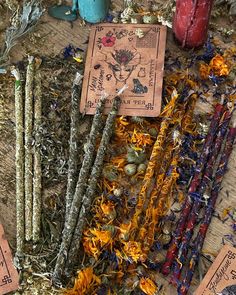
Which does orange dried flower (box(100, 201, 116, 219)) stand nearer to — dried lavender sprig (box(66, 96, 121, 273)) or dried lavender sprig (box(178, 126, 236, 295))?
dried lavender sprig (box(66, 96, 121, 273))

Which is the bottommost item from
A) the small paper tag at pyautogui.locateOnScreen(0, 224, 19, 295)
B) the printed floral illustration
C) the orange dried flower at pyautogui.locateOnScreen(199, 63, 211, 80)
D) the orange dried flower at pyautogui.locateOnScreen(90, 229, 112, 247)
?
the small paper tag at pyautogui.locateOnScreen(0, 224, 19, 295)

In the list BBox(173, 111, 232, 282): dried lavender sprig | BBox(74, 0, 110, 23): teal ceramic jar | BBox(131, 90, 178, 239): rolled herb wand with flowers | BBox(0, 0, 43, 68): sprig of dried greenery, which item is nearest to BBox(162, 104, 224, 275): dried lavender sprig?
BBox(173, 111, 232, 282): dried lavender sprig

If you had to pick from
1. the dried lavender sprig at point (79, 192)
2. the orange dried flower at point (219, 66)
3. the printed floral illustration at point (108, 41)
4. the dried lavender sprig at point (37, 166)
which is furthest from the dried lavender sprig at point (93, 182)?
the orange dried flower at point (219, 66)

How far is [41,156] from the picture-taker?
1.69 m

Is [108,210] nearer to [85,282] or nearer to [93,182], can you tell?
[93,182]

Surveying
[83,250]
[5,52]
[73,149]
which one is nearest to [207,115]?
[73,149]

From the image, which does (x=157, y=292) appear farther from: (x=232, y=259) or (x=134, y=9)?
(x=134, y=9)

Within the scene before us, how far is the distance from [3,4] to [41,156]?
0.66m

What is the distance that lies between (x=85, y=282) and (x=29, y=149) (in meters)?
0.46

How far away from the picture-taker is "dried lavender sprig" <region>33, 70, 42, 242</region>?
1.60 metres

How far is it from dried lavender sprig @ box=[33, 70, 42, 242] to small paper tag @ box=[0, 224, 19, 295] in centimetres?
9

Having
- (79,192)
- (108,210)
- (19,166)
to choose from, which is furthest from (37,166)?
(108,210)

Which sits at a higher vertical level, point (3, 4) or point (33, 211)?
point (3, 4)

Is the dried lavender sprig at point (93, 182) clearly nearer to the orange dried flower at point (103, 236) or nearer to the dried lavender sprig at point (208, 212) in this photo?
the orange dried flower at point (103, 236)
